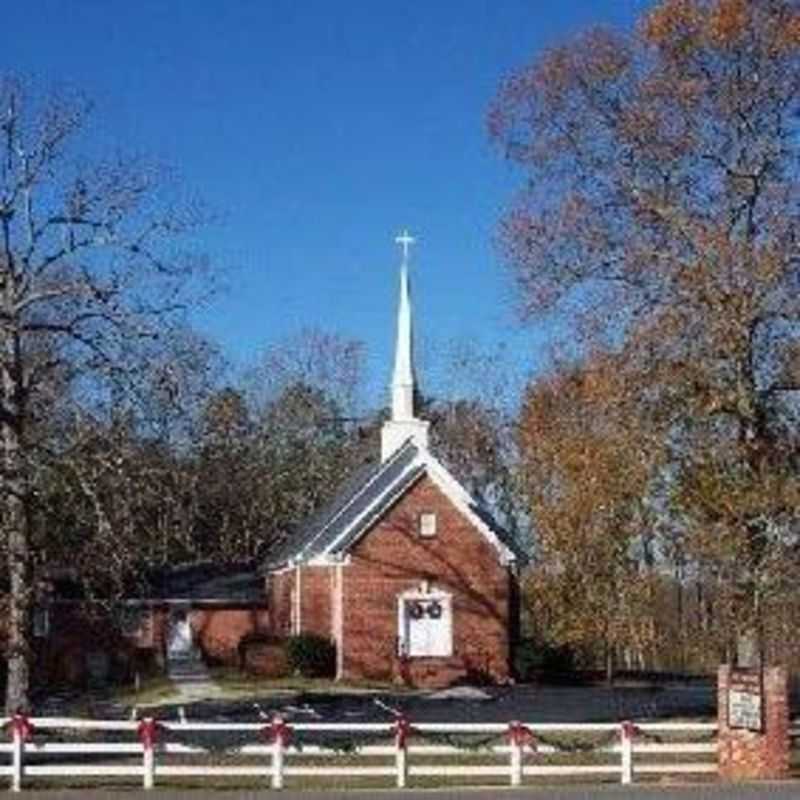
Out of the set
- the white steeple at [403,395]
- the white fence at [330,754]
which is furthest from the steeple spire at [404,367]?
the white fence at [330,754]

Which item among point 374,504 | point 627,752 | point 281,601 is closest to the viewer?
point 627,752

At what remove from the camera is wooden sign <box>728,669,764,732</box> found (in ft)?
87.5

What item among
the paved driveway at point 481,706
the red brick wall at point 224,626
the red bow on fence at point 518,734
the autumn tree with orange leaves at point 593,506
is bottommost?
the paved driveway at point 481,706

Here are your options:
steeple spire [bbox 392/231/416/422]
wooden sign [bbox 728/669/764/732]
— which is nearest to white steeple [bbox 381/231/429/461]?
steeple spire [bbox 392/231/416/422]

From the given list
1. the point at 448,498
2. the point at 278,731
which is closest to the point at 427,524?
the point at 448,498

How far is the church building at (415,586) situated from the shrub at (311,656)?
311mm

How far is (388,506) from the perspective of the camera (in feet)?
167

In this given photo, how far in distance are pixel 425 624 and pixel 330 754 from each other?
24.0 meters

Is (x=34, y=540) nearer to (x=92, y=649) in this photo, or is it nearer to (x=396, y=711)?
(x=396, y=711)

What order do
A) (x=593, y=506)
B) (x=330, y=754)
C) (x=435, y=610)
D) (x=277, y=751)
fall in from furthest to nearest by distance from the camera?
(x=435, y=610), (x=593, y=506), (x=330, y=754), (x=277, y=751)

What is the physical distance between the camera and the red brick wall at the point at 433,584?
165 ft

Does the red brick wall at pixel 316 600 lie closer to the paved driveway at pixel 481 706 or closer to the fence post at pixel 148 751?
the paved driveway at pixel 481 706

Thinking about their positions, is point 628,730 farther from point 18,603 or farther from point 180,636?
point 180,636

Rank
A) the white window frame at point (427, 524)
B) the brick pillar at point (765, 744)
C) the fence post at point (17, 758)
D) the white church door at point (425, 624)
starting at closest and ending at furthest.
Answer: the fence post at point (17, 758), the brick pillar at point (765, 744), the white church door at point (425, 624), the white window frame at point (427, 524)
